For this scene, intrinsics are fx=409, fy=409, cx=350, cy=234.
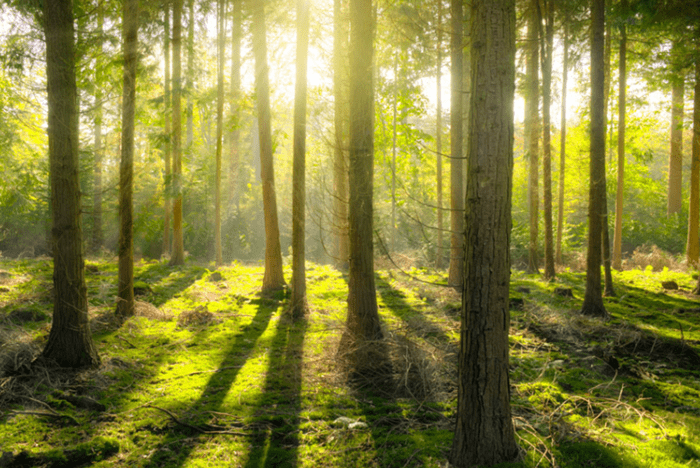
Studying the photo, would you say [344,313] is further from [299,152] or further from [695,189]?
[695,189]

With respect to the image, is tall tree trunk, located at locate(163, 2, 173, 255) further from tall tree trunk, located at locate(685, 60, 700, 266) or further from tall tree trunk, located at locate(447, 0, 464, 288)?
tall tree trunk, located at locate(685, 60, 700, 266)

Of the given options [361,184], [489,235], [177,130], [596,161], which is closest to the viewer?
[489,235]

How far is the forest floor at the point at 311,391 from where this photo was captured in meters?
3.66

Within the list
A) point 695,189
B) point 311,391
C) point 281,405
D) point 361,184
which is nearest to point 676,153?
point 695,189

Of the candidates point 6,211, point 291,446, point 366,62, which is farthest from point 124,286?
point 6,211

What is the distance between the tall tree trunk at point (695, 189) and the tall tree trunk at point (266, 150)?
37.8 ft

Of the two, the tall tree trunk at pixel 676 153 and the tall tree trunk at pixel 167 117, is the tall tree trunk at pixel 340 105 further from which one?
the tall tree trunk at pixel 676 153

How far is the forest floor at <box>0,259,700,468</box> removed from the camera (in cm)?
366

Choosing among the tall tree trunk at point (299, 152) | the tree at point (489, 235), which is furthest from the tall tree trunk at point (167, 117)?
the tree at point (489, 235)

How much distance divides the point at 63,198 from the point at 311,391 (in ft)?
13.1

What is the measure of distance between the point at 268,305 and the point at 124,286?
10.0 ft

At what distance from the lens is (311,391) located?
522 centimetres

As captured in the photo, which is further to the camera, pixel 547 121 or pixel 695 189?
pixel 695 189

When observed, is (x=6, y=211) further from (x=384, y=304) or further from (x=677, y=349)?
(x=677, y=349)
